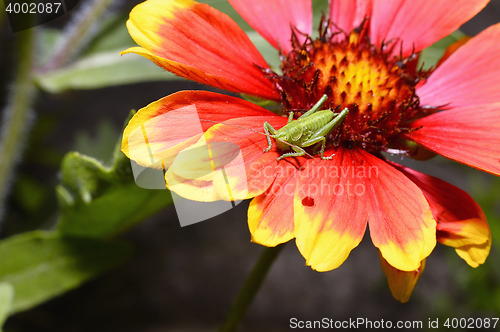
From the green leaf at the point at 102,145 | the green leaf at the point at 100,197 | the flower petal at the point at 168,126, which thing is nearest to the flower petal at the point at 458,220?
the flower petal at the point at 168,126

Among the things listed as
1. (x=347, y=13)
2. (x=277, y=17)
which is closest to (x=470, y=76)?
(x=347, y=13)

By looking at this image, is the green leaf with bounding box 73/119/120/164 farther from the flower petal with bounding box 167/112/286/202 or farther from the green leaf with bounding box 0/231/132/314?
the flower petal with bounding box 167/112/286/202

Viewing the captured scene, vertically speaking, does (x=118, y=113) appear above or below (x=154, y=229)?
above

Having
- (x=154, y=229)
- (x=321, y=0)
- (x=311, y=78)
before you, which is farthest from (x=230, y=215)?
(x=311, y=78)

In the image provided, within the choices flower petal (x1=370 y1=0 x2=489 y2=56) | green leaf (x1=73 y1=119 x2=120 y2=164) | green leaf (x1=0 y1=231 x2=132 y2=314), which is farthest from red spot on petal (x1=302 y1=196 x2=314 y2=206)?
green leaf (x1=73 y1=119 x2=120 y2=164)

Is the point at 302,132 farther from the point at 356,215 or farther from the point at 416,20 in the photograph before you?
the point at 416,20

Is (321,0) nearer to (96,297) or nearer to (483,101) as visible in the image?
(483,101)
